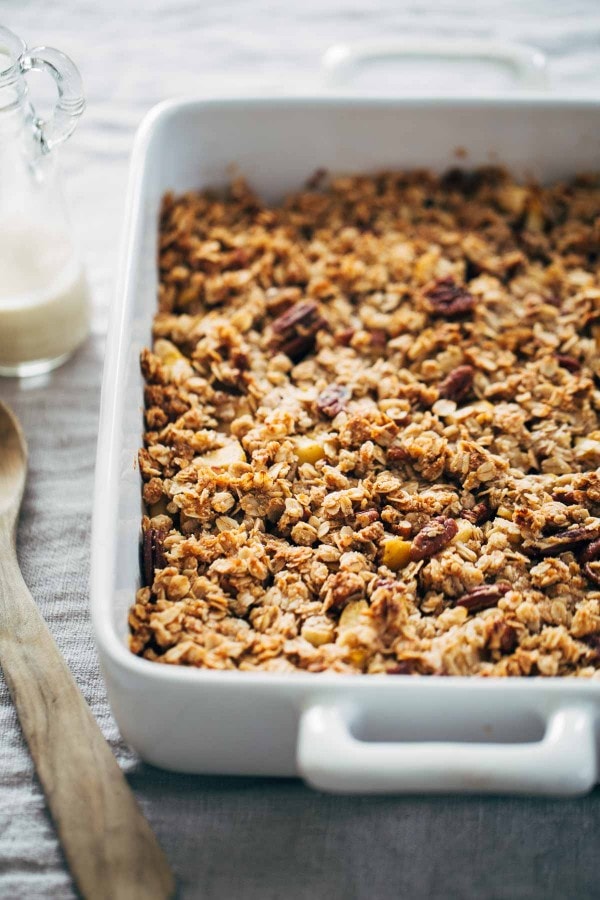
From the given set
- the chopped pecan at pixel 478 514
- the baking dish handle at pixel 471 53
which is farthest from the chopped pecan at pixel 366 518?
the baking dish handle at pixel 471 53

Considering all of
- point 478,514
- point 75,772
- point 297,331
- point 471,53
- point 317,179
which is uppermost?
point 471,53

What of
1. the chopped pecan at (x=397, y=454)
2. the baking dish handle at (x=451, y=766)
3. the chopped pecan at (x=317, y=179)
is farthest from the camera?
the chopped pecan at (x=317, y=179)

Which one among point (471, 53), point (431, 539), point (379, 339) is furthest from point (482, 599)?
point (471, 53)

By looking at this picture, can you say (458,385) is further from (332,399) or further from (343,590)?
(343,590)

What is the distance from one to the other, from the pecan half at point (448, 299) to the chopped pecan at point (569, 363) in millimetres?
143

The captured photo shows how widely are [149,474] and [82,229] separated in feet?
2.31

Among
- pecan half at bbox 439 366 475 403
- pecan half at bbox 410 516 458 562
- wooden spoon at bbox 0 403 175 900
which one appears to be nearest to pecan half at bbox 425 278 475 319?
pecan half at bbox 439 366 475 403

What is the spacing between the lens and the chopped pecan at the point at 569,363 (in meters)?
1.27

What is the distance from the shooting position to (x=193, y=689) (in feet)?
2.83

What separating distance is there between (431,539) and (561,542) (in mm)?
148

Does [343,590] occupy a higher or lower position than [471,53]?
lower

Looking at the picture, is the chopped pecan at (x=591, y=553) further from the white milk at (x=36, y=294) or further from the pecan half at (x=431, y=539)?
the white milk at (x=36, y=294)

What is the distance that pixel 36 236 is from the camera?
1370 millimetres

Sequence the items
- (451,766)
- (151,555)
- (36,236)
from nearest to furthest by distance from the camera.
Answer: (451,766)
(151,555)
(36,236)
